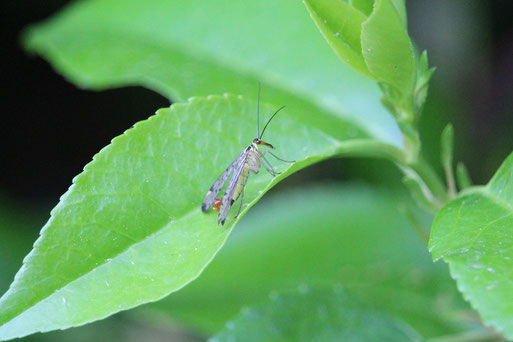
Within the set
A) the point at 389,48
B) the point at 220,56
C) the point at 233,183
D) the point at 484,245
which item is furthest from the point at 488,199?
the point at 220,56

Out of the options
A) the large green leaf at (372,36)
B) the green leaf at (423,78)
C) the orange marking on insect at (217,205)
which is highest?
the large green leaf at (372,36)

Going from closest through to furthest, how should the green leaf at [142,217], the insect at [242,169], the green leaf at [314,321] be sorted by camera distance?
the green leaf at [142,217] < the insect at [242,169] < the green leaf at [314,321]

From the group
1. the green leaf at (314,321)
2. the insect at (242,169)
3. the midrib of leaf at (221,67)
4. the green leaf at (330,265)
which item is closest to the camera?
the insect at (242,169)

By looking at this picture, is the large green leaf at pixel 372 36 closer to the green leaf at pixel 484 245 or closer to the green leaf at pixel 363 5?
the green leaf at pixel 363 5

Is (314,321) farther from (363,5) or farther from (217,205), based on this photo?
(363,5)

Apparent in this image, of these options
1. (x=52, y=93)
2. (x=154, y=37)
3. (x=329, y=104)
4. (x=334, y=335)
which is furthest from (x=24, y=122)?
(x=334, y=335)

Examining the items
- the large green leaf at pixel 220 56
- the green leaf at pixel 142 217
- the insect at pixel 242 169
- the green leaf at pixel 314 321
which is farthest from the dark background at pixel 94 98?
the green leaf at pixel 142 217
